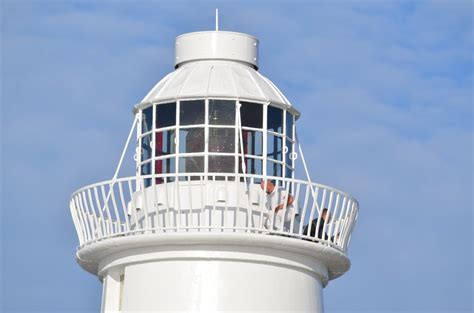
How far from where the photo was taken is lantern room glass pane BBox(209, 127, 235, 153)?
114ft

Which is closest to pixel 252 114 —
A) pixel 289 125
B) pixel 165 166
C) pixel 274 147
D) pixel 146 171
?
pixel 274 147

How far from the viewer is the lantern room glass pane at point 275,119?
35250 millimetres

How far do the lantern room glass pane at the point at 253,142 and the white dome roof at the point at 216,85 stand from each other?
0.53m

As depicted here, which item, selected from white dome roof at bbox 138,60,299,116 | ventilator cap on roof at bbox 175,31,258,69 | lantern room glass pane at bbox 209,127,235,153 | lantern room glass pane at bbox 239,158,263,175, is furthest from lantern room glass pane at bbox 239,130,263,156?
ventilator cap on roof at bbox 175,31,258,69

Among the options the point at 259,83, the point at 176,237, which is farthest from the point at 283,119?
the point at 176,237

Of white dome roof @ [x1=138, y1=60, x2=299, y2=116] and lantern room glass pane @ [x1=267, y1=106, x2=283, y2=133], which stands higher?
white dome roof @ [x1=138, y1=60, x2=299, y2=116]

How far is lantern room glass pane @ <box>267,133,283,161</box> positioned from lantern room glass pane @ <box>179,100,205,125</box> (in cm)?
115

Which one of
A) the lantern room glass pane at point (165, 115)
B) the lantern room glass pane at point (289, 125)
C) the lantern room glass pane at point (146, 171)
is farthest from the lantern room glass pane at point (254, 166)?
the lantern room glass pane at point (146, 171)

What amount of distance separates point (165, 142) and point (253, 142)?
4.51 feet

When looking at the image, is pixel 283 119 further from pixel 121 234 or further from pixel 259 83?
pixel 121 234

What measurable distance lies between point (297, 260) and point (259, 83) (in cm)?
299

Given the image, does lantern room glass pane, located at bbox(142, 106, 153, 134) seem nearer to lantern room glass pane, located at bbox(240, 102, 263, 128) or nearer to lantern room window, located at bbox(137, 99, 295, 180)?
lantern room window, located at bbox(137, 99, 295, 180)

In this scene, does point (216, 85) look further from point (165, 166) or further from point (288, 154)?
point (288, 154)

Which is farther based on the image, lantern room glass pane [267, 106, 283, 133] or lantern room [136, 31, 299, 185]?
lantern room glass pane [267, 106, 283, 133]
